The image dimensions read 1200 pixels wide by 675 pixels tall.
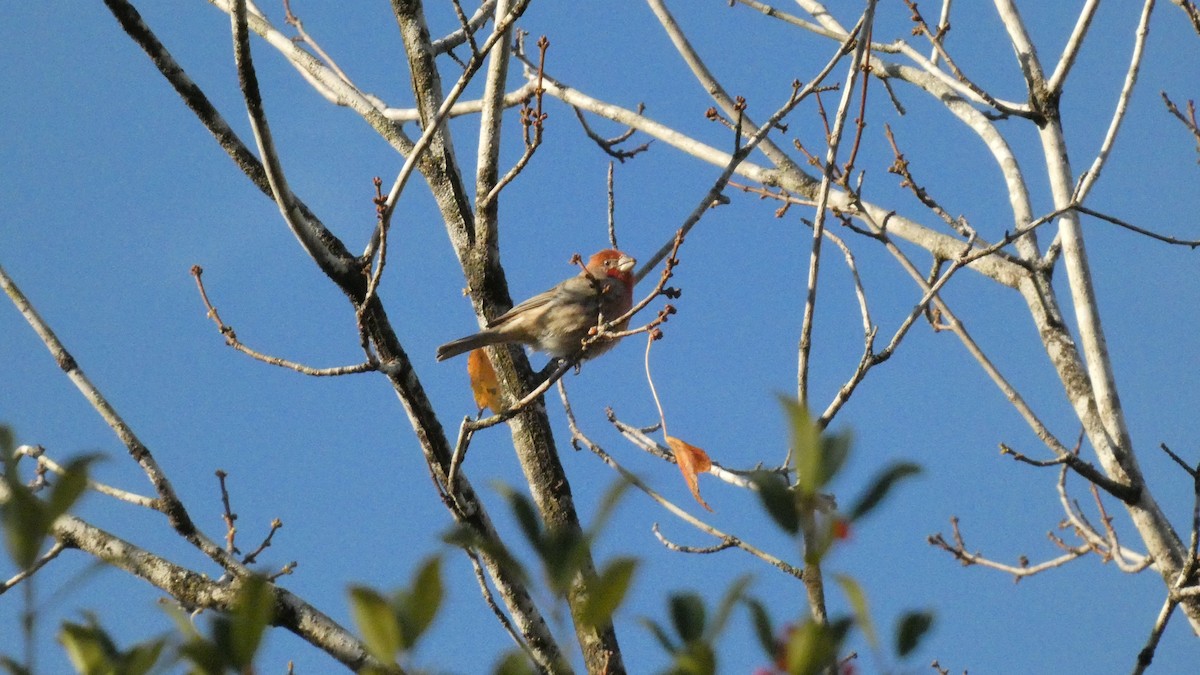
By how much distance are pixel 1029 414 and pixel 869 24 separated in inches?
97.2

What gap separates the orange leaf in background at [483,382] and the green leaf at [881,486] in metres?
3.72

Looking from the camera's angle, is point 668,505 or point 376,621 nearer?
point 376,621

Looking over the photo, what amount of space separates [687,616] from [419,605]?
35cm

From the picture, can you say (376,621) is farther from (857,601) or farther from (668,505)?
(668,505)

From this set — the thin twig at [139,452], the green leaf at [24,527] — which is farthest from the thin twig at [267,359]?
the green leaf at [24,527]

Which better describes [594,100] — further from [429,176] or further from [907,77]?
[429,176]

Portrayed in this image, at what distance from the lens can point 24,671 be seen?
4.55 ft

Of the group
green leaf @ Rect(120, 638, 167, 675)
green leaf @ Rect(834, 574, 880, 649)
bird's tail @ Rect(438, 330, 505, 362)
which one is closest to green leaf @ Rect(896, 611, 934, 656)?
green leaf @ Rect(834, 574, 880, 649)

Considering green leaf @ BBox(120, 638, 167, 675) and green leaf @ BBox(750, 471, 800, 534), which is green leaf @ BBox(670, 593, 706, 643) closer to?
green leaf @ BBox(750, 471, 800, 534)

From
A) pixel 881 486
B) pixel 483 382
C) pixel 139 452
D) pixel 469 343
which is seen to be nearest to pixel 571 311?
pixel 469 343

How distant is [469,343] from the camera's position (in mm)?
6031

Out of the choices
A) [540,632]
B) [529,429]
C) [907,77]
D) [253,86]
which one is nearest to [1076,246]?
[907,77]

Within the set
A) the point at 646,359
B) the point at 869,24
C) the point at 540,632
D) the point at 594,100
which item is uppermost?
the point at 594,100

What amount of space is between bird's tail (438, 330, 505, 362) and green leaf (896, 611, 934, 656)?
373cm
